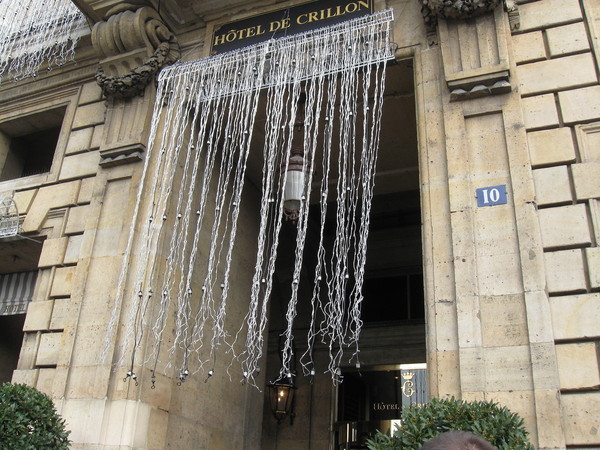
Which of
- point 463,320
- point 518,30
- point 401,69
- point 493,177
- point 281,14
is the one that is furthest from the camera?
point 281,14

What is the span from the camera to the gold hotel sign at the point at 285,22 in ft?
31.5

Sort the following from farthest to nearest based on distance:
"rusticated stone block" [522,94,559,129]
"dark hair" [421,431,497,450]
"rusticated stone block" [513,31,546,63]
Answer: "rusticated stone block" [513,31,546,63] → "rusticated stone block" [522,94,559,129] → "dark hair" [421,431,497,450]

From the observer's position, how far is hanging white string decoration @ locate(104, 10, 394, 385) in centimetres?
866

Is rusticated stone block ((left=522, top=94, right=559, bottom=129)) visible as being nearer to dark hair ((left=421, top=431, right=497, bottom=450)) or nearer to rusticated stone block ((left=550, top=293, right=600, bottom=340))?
rusticated stone block ((left=550, top=293, right=600, bottom=340))

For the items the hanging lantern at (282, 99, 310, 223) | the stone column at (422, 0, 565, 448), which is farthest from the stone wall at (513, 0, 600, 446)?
the hanging lantern at (282, 99, 310, 223)

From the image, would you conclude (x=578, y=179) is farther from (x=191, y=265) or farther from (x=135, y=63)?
(x=135, y=63)

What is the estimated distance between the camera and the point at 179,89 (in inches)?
402

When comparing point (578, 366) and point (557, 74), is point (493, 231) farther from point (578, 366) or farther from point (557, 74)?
point (557, 74)

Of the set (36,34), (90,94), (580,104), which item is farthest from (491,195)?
(36,34)

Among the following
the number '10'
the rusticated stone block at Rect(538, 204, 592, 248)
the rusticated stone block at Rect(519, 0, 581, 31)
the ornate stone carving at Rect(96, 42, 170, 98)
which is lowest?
the rusticated stone block at Rect(538, 204, 592, 248)

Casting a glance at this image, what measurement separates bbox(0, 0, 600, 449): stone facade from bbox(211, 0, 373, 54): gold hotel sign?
23 centimetres

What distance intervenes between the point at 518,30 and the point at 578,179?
7.95 ft

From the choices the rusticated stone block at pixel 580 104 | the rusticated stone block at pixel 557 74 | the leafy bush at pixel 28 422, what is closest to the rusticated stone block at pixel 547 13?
the rusticated stone block at pixel 557 74

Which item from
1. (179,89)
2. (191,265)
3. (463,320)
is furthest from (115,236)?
(463,320)
